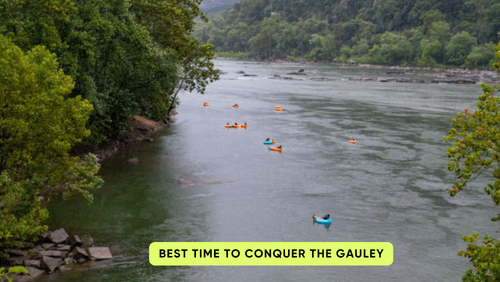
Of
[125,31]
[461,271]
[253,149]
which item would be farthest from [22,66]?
[253,149]

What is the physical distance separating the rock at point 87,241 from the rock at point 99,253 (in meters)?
0.56

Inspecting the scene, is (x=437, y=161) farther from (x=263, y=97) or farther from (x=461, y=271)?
(x=263, y=97)

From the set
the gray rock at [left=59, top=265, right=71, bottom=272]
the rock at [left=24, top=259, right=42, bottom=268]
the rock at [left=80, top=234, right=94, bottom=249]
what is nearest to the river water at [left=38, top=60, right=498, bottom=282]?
the gray rock at [left=59, top=265, right=71, bottom=272]

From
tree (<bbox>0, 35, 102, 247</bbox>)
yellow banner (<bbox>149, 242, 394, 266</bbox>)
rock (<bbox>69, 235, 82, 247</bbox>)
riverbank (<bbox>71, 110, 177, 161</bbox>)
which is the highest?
tree (<bbox>0, 35, 102, 247</bbox>)

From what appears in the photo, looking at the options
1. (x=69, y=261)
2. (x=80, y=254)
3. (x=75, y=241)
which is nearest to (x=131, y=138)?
(x=75, y=241)

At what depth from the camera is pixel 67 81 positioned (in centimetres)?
2702

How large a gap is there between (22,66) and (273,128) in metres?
45.7

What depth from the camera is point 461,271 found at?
27.0 metres

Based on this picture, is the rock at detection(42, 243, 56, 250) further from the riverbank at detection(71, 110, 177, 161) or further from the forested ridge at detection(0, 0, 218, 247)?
the riverbank at detection(71, 110, 177, 161)

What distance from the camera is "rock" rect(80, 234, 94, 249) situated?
27.2 meters

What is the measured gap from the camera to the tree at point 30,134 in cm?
2352

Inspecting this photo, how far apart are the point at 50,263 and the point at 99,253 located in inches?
101

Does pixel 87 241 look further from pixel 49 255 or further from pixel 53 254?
pixel 49 255

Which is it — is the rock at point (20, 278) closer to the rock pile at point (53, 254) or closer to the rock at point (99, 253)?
the rock pile at point (53, 254)
